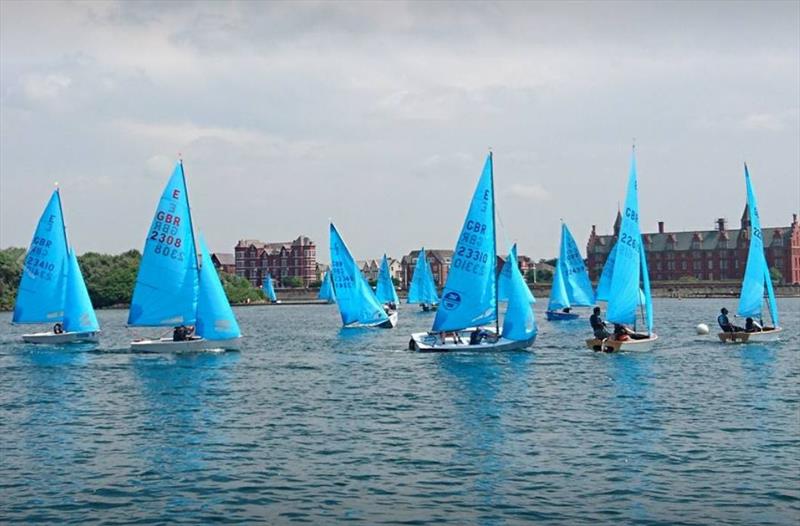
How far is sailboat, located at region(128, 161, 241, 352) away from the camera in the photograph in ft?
163

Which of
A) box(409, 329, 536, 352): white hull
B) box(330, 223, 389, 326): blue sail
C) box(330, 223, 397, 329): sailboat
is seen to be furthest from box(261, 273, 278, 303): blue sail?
box(409, 329, 536, 352): white hull

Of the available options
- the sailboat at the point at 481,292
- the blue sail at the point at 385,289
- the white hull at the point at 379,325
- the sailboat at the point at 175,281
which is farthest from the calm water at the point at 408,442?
the blue sail at the point at 385,289

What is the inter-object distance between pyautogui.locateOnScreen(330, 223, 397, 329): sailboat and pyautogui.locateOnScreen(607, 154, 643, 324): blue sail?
23853 millimetres

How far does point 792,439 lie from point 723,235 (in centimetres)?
17730

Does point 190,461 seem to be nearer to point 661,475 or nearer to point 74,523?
point 74,523

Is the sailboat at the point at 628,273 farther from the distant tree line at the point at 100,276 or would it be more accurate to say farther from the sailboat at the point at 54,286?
the distant tree line at the point at 100,276

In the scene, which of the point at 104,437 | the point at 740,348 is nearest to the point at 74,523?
the point at 104,437

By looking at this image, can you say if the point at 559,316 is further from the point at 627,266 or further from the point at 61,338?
the point at 61,338

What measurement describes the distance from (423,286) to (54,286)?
250ft

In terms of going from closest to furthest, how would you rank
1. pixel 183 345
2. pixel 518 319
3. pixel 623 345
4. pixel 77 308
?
pixel 518 319 → pixel 183 345 → pixel 623 345 → pixel 77 308

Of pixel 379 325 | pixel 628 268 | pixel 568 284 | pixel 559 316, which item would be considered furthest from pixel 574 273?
pixel 628 268

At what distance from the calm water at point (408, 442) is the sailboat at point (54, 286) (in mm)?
12611

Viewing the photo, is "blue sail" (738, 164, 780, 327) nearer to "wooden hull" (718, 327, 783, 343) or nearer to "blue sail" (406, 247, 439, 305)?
"wooden hull" (718, 327, 783, 343)

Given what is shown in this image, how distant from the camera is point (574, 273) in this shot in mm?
95000
